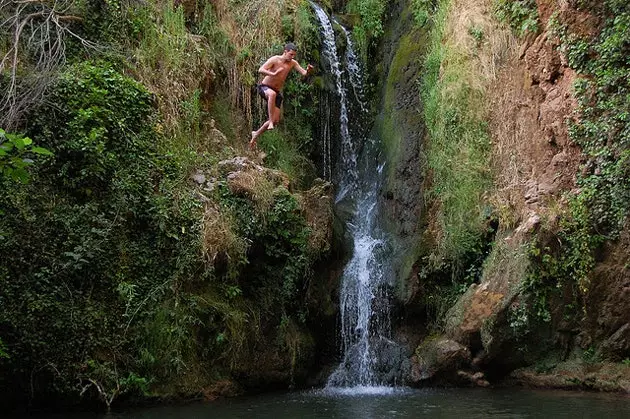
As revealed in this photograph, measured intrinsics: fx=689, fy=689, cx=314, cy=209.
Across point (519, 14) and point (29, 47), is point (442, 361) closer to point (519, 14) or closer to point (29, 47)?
point (519, 14)

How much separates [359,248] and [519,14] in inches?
187

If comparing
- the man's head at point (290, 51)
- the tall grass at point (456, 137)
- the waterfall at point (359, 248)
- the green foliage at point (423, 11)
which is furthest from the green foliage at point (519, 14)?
the man's head at point (290, 51)

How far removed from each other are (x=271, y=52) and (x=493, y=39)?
3.97m

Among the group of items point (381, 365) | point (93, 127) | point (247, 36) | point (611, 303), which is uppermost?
point (247, 36)

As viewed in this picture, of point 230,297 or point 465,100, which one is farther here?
point 465,100

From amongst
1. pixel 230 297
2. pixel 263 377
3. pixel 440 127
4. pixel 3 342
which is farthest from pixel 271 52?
pixel 3 342

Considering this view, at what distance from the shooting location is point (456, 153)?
38.3 ft

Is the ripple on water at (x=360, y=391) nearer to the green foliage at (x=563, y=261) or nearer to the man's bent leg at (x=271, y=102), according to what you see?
the green foliage at (x=563, y=261)

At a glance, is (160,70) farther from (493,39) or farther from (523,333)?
(523,333)

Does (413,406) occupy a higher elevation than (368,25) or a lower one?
lower

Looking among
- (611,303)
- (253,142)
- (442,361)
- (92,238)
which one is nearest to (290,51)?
(253,142)

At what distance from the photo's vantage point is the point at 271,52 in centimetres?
1268

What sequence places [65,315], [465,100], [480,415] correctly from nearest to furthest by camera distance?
[480,415]
[65,315]
[465,100]

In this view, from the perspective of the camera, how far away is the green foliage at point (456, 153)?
36.2 ft
